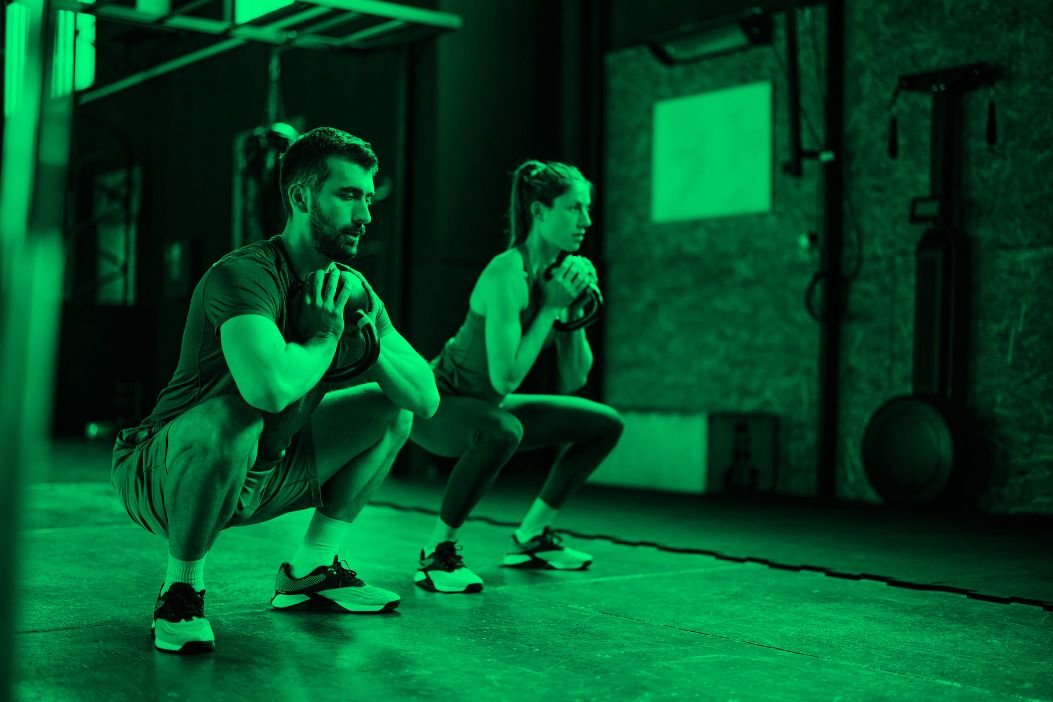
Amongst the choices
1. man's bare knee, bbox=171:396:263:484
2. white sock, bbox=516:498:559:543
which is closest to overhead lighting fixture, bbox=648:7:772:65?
white sock, bbox=516:498:559:543

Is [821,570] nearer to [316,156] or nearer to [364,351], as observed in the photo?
[364,351]

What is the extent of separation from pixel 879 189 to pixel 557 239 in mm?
2585

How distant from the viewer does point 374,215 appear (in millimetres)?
6766

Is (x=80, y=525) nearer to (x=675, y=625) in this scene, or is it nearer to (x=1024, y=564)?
(x=675, y=625)

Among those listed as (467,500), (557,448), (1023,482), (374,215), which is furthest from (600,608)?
(374,215)

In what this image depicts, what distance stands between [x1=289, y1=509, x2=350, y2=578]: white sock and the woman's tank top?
618mm

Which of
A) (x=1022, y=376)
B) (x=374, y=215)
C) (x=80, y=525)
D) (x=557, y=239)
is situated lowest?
(x=80, y=525)

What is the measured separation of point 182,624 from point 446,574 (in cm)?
86

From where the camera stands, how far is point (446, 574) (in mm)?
2998

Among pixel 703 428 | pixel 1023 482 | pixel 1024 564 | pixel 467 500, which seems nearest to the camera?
pixel 467 500

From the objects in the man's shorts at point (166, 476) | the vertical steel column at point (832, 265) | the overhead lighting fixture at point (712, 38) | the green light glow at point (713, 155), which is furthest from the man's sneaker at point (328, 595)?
the overhead lighting fixture at point (712, 38)

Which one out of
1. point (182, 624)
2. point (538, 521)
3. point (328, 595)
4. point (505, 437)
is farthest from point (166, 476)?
point (538, 521)

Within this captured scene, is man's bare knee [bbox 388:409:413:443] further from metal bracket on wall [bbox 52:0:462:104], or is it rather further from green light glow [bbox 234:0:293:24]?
green light glow [bbox 234:0:293:24]

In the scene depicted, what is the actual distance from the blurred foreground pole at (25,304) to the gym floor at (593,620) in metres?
0.05
